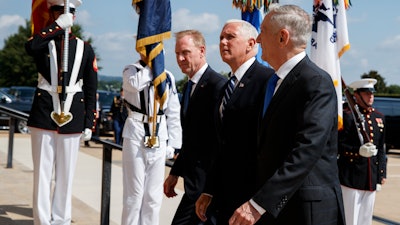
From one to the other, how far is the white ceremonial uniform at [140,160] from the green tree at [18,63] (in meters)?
62.5

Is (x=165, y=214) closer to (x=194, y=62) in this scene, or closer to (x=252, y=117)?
(x=194, y=62)

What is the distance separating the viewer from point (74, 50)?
233 inches

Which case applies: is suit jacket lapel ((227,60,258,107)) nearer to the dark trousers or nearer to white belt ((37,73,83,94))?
the dark trousers

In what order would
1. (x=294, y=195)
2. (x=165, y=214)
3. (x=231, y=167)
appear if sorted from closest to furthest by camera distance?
(x=294, y=195), (x=231, y=167), (x=165, y=214)

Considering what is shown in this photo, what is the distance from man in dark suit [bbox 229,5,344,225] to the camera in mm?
2738

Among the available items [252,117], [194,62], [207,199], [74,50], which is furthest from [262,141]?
[74,50]

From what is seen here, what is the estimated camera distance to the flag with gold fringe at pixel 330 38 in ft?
20.7

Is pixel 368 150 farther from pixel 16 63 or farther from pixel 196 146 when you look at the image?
pixel 16 63

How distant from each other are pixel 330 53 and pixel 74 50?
247 cm

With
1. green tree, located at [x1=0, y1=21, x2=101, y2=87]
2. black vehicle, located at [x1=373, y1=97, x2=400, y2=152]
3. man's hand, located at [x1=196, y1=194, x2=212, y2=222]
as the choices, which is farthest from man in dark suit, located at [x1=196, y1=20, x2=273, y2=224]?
green tree, located at [x1=0, y1=21, x2=101, y2=87]

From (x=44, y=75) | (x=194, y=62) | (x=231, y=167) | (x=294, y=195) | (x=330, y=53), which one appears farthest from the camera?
(x=330, y=53)

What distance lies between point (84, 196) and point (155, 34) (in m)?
3.15

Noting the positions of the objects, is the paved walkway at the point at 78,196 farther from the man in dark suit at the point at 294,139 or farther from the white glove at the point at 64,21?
the man in dark suit at the point at 294,139

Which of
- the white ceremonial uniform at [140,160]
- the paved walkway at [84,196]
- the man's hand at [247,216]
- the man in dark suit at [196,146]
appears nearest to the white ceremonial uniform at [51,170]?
the white ceremonial uniform at [140,160]
